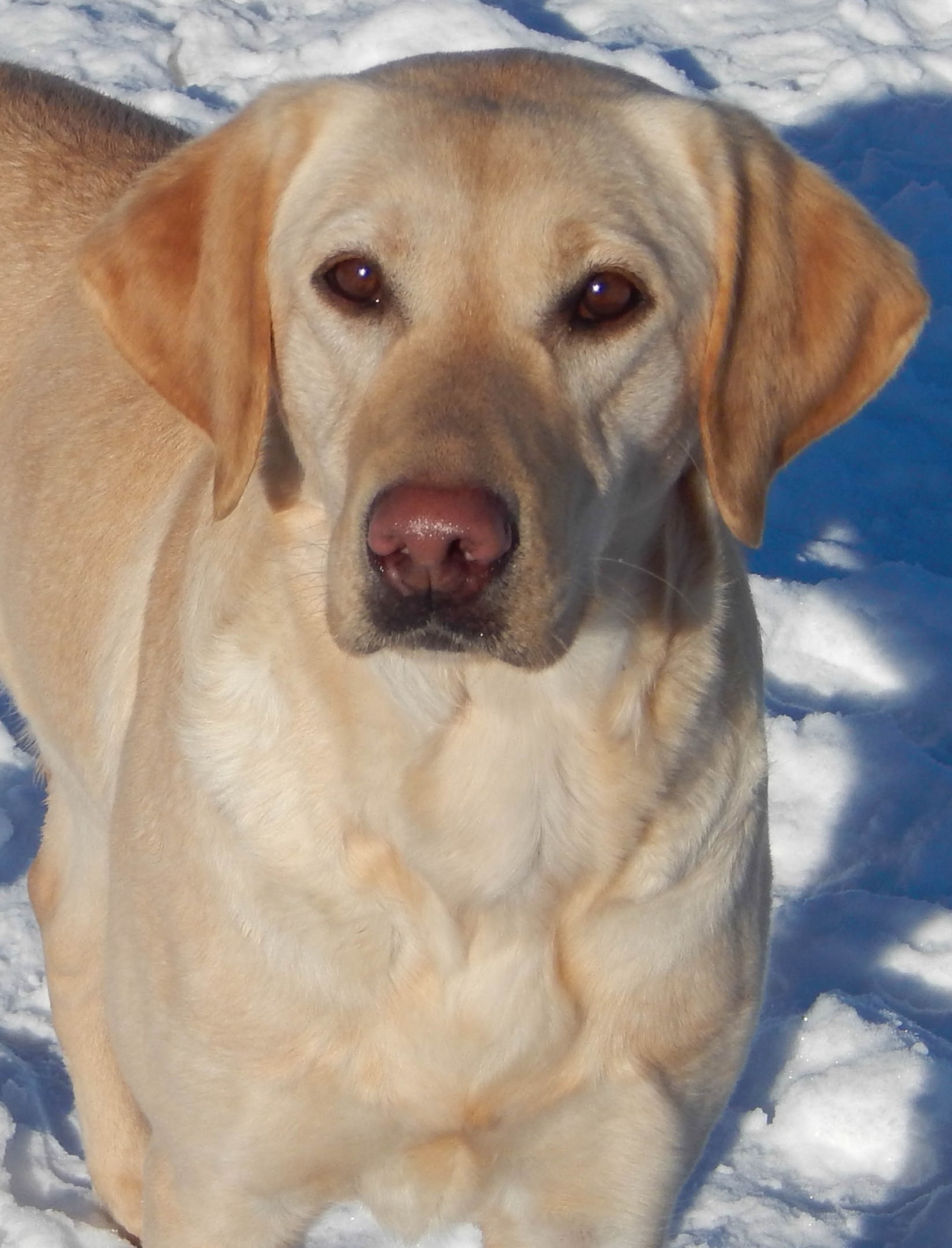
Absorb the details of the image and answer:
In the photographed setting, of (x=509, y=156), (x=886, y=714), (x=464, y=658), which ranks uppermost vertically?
(x=509, y=156)

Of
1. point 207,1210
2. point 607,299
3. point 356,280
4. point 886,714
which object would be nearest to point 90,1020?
point 207,1210

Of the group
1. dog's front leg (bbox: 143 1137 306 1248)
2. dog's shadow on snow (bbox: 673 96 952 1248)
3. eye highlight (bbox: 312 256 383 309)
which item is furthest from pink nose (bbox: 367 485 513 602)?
dog's shadow on snow (bbox: 673 96 952 1248)

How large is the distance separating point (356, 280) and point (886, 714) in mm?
A: 2488

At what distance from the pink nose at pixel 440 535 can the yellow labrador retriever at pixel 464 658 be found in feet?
0.34

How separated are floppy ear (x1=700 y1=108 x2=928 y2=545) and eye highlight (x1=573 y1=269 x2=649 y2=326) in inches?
6.1

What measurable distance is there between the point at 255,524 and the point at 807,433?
2.67 feet

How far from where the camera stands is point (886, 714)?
450 centimetres

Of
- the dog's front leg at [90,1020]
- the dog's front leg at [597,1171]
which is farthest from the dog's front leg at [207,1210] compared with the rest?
the dog's front leg at [90,1020]

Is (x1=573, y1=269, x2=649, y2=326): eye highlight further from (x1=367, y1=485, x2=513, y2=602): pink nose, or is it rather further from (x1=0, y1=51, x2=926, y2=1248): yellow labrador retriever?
(x1=367, y1=485, x2=513, y2=602): pink nose

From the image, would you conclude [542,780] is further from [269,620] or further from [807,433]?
[807,433]

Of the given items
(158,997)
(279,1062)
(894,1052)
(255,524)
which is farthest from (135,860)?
(894,1052)

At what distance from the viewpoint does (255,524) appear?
2607mm

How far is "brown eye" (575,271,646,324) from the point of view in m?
2.41

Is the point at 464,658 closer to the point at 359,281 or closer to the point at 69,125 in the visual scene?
the point at 359,281
